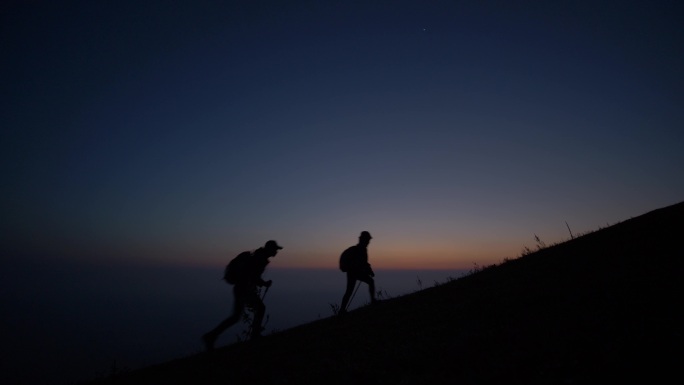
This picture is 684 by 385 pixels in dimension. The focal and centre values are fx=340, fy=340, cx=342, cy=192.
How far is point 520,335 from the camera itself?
4102 millimetres

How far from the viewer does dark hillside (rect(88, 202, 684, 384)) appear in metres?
3.16

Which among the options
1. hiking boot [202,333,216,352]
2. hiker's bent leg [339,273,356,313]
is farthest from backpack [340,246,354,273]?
hiking boot [202,333,216,352]

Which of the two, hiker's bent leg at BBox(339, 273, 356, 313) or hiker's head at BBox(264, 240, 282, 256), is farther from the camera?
hiker's bent leg at BBox(339, 273, 356, 313)

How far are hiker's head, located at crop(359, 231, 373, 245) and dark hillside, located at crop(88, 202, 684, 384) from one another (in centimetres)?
251

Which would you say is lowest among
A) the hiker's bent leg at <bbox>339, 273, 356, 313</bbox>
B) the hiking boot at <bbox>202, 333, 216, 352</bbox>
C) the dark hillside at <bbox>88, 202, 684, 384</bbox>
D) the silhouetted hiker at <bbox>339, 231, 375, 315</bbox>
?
the dark hillside at <bbox>88, 202, 684, 384</bbox>

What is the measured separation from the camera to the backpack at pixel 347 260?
10.5m

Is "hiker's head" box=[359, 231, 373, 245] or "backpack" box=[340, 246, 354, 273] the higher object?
"hiker's head" box=[359, 231, 373, 245]

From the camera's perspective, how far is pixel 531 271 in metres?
8.20

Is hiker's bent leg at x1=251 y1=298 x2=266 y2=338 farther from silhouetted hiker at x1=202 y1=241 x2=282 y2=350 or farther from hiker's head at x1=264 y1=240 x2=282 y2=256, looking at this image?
hiker's head at x1=264 y1=240 x2=282 y2=256

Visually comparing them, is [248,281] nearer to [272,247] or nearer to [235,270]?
[235,270]

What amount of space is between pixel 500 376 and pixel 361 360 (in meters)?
2.10

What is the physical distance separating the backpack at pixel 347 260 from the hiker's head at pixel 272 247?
2.34m

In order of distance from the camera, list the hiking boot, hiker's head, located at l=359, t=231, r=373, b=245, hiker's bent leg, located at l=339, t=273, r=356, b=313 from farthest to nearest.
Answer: hiker's head, located at l=359, t=231, r=373, b=245
hiker's bent leg, located at l=339, t=273, r=356, b=313
the hiking boot

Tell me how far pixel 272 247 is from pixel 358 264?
291 centimetres
